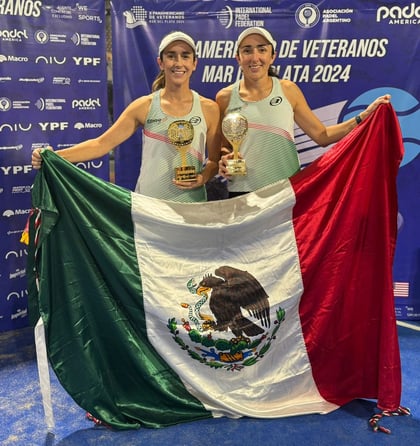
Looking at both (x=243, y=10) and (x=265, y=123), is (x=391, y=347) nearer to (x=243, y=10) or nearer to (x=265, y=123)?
(x=265, y=123)

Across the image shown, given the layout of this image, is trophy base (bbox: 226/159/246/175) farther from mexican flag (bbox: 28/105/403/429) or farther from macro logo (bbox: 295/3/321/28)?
macro logo (bbox: 295/3/321/28)

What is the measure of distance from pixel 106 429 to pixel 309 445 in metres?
0.90

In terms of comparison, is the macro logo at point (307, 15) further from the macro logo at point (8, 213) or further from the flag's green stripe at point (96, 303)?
the macro logo at point (8, 213)

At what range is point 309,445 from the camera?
2.31 meters

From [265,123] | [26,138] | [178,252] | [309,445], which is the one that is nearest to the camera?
[309,445]

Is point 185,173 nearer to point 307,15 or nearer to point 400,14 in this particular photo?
point 307,15

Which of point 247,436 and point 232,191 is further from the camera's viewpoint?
point 232,191

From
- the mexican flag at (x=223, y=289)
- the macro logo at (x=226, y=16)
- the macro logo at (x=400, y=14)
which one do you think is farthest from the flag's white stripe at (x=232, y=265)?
the macro logo at (x=400, y=14)

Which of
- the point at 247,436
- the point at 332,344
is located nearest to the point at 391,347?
the point at 332,344

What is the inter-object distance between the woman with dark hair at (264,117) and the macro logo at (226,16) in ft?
2.90

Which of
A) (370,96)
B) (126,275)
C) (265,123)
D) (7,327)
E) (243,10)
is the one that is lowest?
(7,327)

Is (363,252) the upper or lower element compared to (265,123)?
lower

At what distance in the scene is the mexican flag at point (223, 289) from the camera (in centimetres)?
240

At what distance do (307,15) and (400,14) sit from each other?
59 centimetres
